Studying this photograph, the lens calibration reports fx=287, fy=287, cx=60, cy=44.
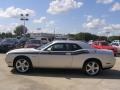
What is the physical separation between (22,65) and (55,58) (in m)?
1.52

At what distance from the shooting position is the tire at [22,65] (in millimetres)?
12758

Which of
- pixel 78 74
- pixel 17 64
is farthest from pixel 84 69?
pixel 17 64

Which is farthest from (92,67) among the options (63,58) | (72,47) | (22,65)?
(22,65)

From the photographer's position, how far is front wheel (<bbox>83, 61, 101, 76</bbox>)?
1270cm

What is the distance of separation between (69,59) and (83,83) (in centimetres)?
214

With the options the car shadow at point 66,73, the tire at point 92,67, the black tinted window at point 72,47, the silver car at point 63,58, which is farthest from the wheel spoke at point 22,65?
the tire at point 92,67

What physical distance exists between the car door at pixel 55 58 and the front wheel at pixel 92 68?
761 millimetres

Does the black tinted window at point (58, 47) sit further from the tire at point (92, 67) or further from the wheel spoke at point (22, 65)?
the wheel spoke at point (22, 65)

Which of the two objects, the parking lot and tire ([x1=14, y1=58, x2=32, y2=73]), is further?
tire ([x1=14, y1=58, x2=32, y2=73])

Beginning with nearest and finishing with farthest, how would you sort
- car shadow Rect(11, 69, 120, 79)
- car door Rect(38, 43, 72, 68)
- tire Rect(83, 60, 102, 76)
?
car shadow Rect(11, 69, 120, 79)
car door Rect(38, 43, 72, 68)
tire Rect(83, 60, 102, 76)

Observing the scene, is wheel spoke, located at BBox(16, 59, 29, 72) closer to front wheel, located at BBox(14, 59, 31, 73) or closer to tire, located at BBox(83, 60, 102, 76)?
front wheel, located at BBox(14, 59, 31, 73)

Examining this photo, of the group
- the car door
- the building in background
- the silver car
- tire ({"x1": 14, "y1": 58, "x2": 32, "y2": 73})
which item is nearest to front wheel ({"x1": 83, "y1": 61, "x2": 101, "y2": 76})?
the silver car

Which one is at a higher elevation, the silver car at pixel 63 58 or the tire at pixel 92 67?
the silver car at pixel 63 58

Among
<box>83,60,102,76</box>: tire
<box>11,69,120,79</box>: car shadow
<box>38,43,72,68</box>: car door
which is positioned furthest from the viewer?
<box>83,60,102,76</box>: tire
